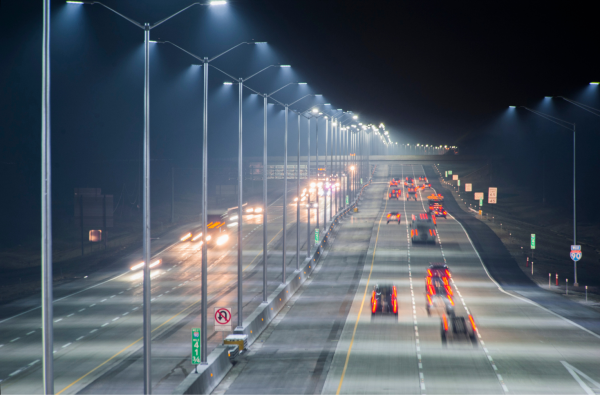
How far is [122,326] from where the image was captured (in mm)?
35469

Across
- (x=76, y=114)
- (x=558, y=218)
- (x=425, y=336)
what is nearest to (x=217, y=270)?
(x=425, y=336)

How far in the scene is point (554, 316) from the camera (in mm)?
37344

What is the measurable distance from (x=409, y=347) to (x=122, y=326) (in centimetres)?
1581

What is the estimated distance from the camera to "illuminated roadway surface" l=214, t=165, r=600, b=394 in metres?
23.1

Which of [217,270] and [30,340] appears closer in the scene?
[30,340]

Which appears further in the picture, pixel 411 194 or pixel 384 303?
pixel 411 194

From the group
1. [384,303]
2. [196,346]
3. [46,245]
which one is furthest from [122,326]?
[46,245]

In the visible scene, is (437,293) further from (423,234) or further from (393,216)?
(393,216)

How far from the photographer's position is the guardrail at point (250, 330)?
68.5ft

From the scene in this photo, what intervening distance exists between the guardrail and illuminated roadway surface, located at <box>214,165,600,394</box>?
471mm

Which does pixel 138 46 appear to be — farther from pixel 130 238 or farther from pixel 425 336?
pixel 425 336

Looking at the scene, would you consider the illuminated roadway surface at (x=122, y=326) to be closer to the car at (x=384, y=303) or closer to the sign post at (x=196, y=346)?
the sign post at (x=196, y=346)

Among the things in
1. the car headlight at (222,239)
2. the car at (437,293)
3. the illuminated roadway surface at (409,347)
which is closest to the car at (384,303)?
the illuminated roadway surface at (409,347)

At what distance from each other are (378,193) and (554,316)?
93.1 meters
